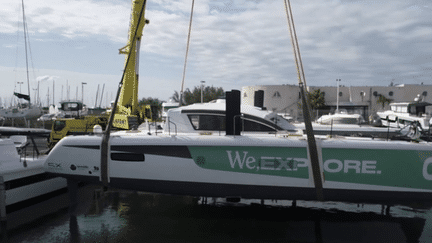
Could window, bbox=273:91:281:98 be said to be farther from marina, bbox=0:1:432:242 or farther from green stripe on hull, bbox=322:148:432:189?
green stripe on hull, bbox=322:148:432:189

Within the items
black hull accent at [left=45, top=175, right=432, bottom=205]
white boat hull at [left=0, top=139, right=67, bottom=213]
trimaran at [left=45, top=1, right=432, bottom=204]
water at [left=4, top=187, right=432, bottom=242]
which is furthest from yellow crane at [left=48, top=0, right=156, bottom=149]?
black hull accent at [left=45, top=175, right=432, bottom=205]

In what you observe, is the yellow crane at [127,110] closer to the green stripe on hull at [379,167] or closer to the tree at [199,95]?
the green stripe on hull at [379,167]

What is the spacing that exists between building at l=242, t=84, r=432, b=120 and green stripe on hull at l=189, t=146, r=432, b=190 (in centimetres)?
3054

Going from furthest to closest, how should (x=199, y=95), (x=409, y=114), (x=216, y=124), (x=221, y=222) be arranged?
(x=199, y=95)
(x=409, y=114)
(x=216, y=124)
(x=221, y=222)

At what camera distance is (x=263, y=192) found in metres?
4.78

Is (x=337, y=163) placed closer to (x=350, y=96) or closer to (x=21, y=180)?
(x=21, y=180)

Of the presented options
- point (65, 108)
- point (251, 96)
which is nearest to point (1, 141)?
point (65, 108)

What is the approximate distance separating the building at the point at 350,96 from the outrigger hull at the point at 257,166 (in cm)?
3054

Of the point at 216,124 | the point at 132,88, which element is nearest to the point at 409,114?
the point at 216,124

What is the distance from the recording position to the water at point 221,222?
14.8 feet

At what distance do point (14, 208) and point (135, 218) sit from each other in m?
2.26

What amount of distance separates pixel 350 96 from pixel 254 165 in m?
35.6

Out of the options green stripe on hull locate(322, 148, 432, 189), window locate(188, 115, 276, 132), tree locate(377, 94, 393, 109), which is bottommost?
green stripe on hull locate(322, 148, 432, 189)

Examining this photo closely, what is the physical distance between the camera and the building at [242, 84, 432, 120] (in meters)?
35.4
